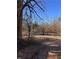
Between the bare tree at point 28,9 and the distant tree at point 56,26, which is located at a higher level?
the bare tree at point 28,9

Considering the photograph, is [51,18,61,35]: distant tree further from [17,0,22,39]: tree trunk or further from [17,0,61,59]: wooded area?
[17,0,22,39]: tree trunk

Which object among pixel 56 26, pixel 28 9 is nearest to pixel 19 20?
pixel 28 9

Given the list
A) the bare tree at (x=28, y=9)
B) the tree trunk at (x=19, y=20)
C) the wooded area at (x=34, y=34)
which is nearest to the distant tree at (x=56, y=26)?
the wooded area at (x=34, y=34)

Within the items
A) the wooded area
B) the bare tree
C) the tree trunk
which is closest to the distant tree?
the wooded area

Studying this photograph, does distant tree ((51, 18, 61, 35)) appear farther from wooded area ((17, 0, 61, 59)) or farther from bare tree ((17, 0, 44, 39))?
bare tree ((17, 0, 44, 39))

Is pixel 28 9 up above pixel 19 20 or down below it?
above

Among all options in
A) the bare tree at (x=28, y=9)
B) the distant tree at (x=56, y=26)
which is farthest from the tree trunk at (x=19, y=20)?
the distant tree at (x=56, y=26)

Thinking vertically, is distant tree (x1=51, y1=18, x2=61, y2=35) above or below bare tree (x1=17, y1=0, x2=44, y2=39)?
below

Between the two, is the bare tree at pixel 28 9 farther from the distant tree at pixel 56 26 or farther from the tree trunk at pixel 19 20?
the distant tree at pixel 56 26

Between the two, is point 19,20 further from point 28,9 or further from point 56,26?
point 56,26
